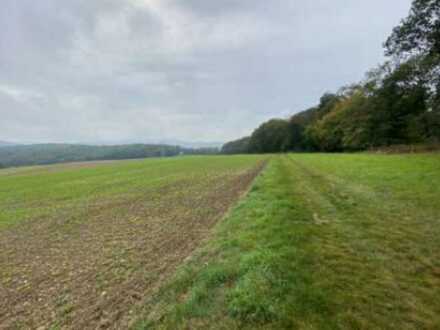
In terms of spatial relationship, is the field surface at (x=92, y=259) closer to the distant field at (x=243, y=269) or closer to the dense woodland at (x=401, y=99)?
the distant field at (x=243, y=269)

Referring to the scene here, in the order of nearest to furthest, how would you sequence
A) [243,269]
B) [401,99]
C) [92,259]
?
1. [243,269]
2. [92,259]
3. [401,99]

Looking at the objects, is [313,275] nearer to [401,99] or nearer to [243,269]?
[243,269]

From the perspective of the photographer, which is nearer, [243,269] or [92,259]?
[243,269]

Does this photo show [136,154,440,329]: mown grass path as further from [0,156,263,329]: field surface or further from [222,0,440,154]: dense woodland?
[222,0,440,154]: dense woodland

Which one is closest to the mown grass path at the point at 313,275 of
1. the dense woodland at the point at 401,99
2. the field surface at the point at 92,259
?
the field surface at the point at 92,259

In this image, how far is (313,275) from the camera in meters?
3.46

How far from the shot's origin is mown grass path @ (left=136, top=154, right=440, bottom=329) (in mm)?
2648

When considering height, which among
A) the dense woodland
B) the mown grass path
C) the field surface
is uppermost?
the dense woodland

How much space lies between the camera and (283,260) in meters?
3.88

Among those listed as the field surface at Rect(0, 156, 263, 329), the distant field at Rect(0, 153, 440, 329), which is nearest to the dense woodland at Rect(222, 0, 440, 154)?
the distant field at Rect(0, 153, 440, 329)

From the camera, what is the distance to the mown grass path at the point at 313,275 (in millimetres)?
2648

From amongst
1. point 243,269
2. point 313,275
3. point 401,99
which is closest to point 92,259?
point 243,269

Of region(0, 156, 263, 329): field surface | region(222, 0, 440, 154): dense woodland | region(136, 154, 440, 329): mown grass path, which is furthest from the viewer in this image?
region(222, 0, 440, 154): dense woodland

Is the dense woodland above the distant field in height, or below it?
above
